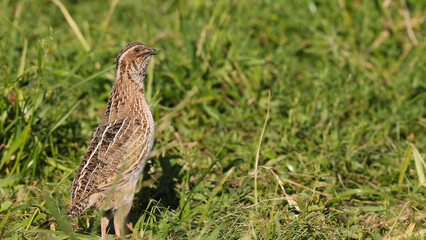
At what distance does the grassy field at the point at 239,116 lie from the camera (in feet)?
17.3

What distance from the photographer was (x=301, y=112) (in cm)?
719

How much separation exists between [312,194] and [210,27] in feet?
11.5

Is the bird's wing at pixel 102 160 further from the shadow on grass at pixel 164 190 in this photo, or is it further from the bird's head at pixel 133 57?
the shadow on grass at pixel 164 190

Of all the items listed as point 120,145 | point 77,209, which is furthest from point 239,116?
point 77,209

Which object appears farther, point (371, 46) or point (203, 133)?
point (371, 46)

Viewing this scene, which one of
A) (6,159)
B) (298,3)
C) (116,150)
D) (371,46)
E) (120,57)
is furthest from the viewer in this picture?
(298,3)

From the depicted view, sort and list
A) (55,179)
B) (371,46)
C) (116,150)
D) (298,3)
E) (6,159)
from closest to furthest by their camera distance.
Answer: (116,150) < (6,159) < (55,179) < (371,46) < (298,3)

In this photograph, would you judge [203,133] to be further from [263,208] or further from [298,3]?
[298,3]

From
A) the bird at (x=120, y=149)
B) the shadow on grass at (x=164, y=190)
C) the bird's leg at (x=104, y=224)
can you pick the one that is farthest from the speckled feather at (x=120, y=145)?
the shadow on grass at (x=164, y=190)

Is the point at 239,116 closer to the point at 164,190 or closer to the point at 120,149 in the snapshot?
the point at 164,190

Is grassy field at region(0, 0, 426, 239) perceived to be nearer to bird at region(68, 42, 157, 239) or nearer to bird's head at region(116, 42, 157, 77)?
bird at region(68, 42, 157, 239)

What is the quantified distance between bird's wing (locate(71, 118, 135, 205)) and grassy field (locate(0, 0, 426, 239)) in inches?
10.1

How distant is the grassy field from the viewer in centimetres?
527

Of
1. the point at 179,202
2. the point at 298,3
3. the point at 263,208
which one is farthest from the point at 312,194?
the point at 298,3
